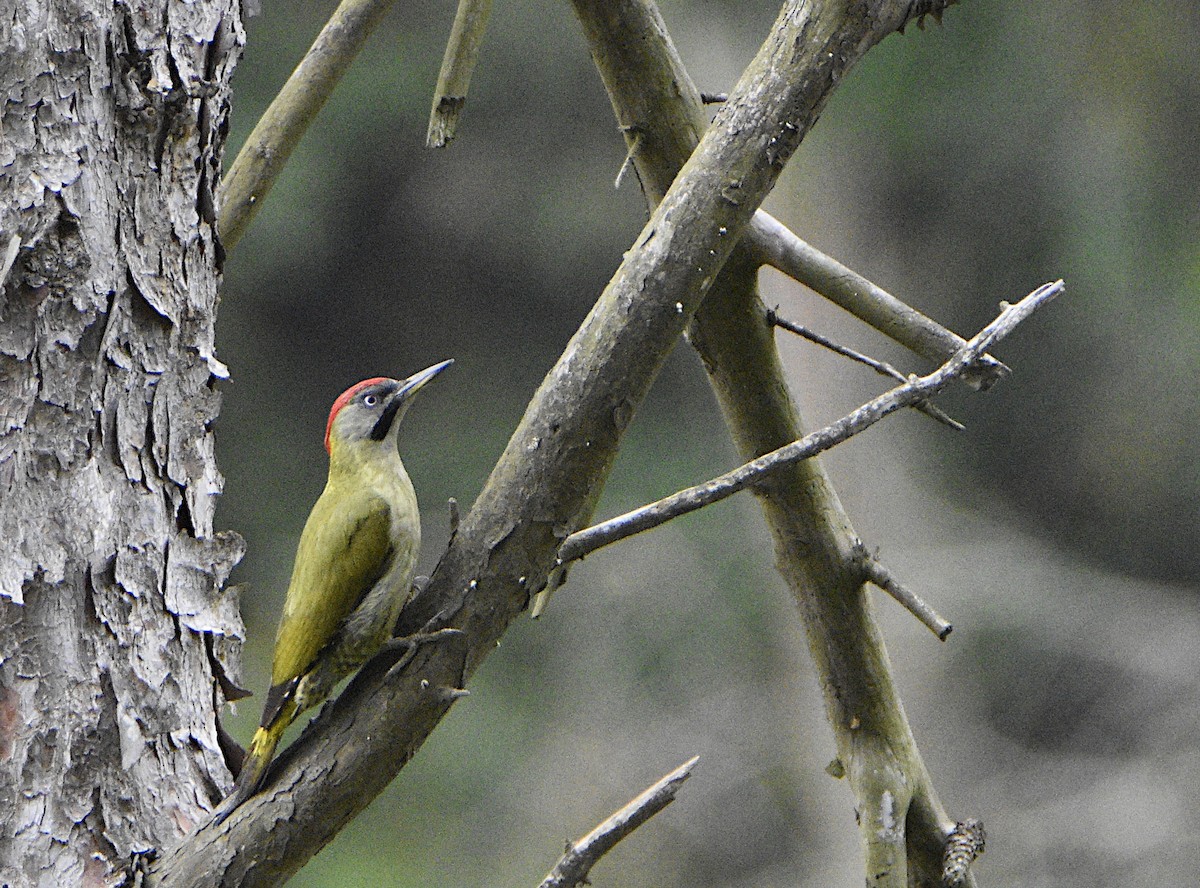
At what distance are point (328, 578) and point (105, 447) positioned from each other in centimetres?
47

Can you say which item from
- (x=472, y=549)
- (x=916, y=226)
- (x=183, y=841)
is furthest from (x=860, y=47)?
(x=916, y=226)

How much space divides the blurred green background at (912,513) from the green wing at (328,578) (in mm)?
3747

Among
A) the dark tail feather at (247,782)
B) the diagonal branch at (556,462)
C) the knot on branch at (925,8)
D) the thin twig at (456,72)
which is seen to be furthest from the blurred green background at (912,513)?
the dark tail feather at (247,782)

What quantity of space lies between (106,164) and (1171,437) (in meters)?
5.56

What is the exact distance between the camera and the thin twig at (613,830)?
157 cm

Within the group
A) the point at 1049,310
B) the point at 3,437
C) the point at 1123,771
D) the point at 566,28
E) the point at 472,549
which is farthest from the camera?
the point at 566,28

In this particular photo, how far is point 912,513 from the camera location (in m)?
6.35

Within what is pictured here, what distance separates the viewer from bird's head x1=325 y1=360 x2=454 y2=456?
257cm

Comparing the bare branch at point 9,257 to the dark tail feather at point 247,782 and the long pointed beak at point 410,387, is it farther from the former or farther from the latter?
the long pointed beak at point 410,387

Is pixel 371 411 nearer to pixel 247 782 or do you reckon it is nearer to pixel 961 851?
pixel 247 782

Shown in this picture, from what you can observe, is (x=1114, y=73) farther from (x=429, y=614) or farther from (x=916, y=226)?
(x=429, y=614)

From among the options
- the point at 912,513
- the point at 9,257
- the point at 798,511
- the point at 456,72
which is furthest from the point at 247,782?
the point at 912,513

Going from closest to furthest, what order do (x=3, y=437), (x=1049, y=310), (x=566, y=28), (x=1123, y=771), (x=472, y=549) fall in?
(x=472, y=549)
(x=3, y=437)
(x=1123, y=771)
(x=1049, y=310)
(x=566, y=28)

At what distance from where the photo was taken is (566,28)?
282 inches
